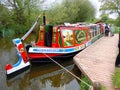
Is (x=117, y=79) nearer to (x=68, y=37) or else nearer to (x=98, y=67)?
(x=98, y=67)

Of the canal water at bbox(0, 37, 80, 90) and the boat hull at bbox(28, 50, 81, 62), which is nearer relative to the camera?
the canal water at bbox(0, 37, 80, 90)

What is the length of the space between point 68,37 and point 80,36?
1.32 m

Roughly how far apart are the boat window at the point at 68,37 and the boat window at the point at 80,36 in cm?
48

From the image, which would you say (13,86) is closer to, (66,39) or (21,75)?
(21,75)

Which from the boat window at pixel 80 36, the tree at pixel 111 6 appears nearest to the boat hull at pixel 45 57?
the boat window at pixel 80 36

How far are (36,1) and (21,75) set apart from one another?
22275 mm

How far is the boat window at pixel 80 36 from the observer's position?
12.8 meters

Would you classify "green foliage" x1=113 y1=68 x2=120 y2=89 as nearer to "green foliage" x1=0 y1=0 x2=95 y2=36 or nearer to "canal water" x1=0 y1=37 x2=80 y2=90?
"canal water" x1=0 y1=37 x2=80 y2=90

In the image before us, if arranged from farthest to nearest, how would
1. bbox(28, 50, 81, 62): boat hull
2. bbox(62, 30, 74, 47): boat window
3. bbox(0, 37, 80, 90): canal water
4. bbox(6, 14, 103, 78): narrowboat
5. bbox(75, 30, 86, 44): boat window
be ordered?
bbox(75, 30, 86, 44): boat window
bbox(62, 30, 74, 47): boat window
bbox(28, 50, 81, 62): boat hull
bbox(6, 14, 103, 78): narrowboat
bbox(0, 37, 80, 90): canal water

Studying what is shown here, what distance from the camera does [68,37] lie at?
479 inches

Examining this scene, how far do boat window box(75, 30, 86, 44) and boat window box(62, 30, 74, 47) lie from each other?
0.48 metres

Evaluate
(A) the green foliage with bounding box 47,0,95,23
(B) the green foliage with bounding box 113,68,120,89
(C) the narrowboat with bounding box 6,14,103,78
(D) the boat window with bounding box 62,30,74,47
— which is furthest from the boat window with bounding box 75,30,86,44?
(A) the green foliage with bounding box 47,0,95,23

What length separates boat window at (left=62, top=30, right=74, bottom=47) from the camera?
11938 millimetres

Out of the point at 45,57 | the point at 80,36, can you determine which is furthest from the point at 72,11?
the point at 45,57
